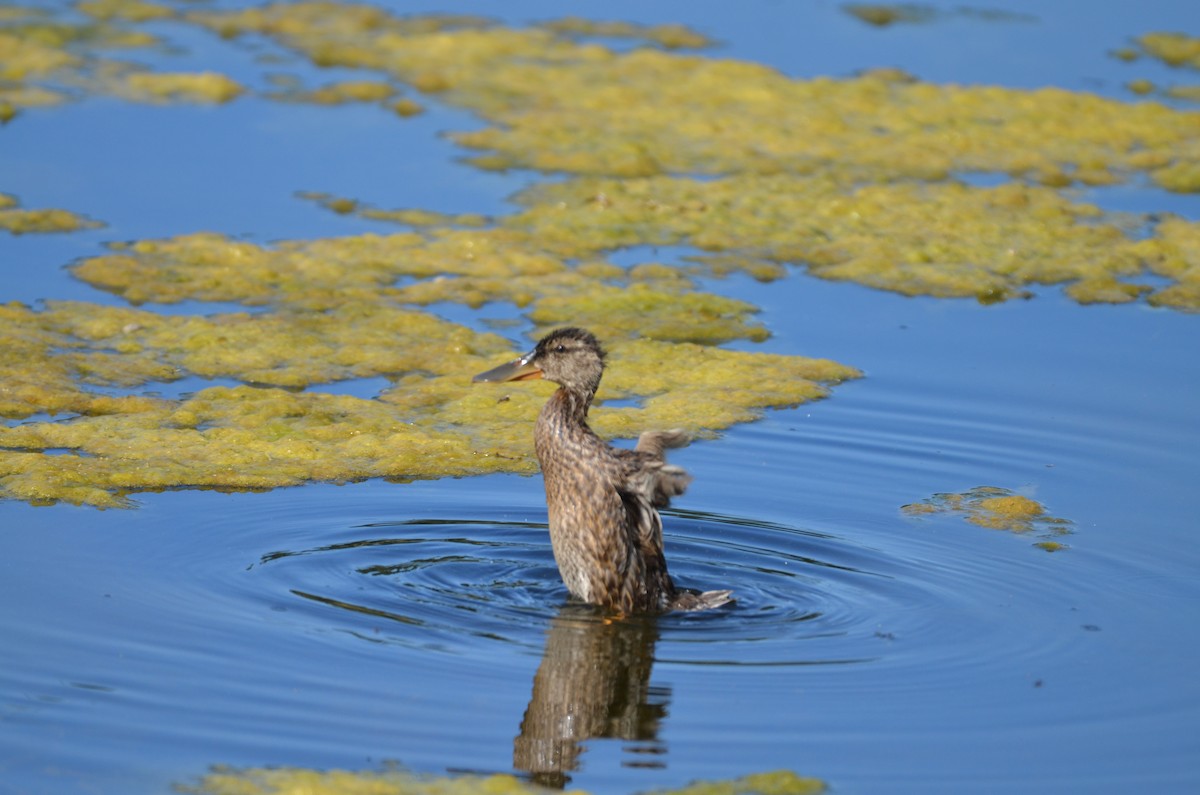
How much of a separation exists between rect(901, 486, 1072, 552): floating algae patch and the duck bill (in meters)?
1.76

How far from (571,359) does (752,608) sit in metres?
1.21

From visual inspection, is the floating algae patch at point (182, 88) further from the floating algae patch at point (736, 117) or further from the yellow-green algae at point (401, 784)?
the yellow-green algae at point (401, 784)

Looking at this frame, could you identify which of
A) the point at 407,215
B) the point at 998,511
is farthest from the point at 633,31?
the point at 998,511

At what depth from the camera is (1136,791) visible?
5215 mm

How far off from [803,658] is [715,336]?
4.02 metres

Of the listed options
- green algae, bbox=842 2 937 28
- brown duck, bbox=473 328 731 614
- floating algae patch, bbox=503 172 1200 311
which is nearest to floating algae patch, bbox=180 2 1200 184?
floating algae patch, bbox=503 172 1200 311

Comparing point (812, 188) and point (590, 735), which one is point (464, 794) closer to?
point (590, 735)

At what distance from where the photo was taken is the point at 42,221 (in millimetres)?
11469

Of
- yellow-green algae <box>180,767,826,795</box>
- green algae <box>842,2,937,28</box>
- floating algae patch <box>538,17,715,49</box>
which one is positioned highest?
green algae <box>842,2,937,28</box>

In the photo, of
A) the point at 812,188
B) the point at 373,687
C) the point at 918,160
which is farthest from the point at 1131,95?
the point at 373,687

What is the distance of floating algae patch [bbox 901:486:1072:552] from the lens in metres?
7.60

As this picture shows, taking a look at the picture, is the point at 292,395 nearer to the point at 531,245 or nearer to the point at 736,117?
the point at 531,245

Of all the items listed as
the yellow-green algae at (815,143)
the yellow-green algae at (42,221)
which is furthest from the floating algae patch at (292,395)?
the yellow-green algae at (42,221)

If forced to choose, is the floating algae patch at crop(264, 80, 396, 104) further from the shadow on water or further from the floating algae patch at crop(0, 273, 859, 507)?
the shadow on water
